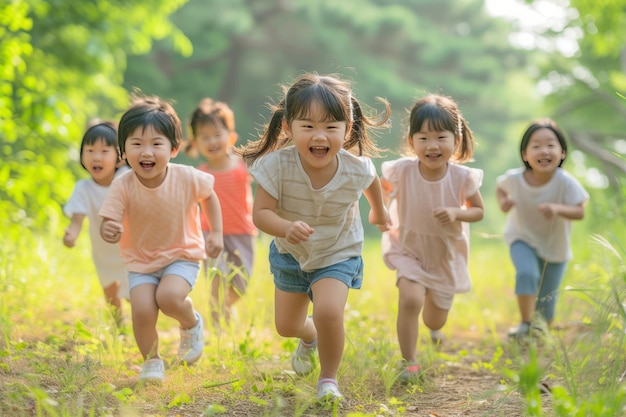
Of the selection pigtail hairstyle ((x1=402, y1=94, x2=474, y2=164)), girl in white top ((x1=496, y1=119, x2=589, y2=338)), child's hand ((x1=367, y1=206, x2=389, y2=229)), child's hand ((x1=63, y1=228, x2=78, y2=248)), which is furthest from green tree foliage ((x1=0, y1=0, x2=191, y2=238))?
girl in white top ((x1=496, y1=119, x2=589, y2=338))

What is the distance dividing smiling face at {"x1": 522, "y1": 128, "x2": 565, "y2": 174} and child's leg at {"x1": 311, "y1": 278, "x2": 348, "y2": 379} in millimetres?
2109

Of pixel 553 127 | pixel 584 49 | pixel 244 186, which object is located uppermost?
pixel 584 49

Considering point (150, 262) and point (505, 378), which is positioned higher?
point (150, 262)

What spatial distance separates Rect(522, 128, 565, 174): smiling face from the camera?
5133mm

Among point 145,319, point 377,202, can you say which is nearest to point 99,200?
point 145,319

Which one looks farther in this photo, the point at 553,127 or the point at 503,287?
the point at 503,287

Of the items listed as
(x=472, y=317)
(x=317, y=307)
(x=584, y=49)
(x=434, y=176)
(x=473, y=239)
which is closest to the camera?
(x=317, y=307)

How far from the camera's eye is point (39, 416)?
299cm

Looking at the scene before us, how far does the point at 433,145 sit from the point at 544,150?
3.89 ft

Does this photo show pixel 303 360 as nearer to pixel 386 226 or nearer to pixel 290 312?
pixel 290 312

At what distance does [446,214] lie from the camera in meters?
4.19

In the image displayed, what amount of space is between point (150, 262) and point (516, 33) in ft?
48.9

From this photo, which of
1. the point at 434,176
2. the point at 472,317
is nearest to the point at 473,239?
the point at 472,317

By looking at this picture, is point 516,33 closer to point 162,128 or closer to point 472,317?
point 472,317
